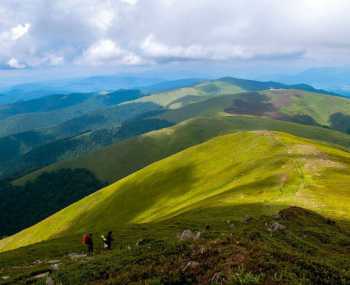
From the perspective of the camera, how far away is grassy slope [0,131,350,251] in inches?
2916

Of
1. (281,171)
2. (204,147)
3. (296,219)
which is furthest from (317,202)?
(204,147)

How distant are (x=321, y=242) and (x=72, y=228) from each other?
107589 mm

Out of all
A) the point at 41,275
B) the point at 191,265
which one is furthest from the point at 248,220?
the point at 191,265

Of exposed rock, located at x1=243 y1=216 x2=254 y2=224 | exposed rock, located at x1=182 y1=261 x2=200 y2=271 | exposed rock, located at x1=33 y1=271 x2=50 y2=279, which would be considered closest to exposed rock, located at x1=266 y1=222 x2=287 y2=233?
exposed rock, located at x1=243 y1=216 x2=254 y2=224

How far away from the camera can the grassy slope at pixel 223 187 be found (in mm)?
74062

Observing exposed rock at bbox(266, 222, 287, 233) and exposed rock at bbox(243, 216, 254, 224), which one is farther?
exposed rock at bbox(243, 216, 254, 224)

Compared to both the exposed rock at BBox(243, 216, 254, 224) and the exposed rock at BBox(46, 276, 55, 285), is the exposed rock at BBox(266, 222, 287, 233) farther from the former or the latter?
the exposed rock at BBox(46, 276, 55, 285)

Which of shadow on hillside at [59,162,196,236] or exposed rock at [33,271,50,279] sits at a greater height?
exposed rock at [33,271,50,279]

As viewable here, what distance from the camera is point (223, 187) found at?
108 meters

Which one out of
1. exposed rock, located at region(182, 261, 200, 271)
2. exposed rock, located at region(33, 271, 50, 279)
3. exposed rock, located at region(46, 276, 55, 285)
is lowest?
exposed rock, located at region(33, 271, 50, 279)

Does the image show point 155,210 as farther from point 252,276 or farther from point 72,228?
point 252,276

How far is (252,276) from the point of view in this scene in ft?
59.9

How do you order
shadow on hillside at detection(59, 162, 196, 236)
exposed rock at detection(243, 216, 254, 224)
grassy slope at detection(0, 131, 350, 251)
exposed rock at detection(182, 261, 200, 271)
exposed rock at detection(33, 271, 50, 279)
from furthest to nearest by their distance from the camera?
shadow on hillside at detection(59, 162, 196, 236) < grassy slope at detection(0, 131, 350, 251) < exposed rock at detection(243, 216, 254, 224) < exposed rock at detection(33, 271, 50, 279) < exposed rock at detection(182, 261, 200, 271)

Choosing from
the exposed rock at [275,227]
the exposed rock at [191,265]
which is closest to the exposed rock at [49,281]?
the exposed rock at [191,265]
